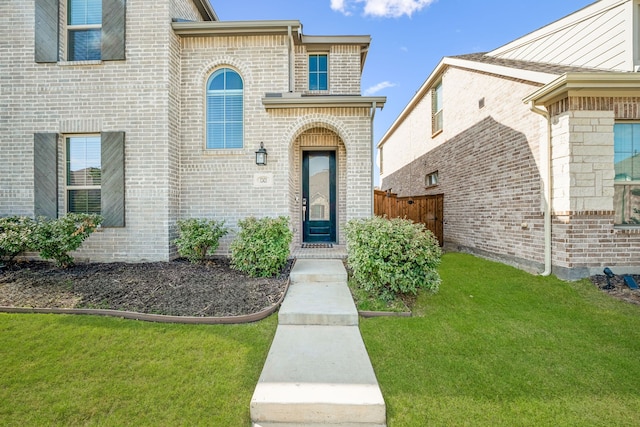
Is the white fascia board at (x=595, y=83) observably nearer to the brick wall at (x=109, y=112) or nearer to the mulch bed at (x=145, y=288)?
the mulch bed at (x=145, y=288)

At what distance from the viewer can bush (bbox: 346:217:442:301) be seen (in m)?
4.00

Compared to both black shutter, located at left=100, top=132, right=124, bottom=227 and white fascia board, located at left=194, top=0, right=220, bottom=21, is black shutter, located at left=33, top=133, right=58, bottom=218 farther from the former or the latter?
white fascia board, located at left=194, top=0, right=220, bottom=21

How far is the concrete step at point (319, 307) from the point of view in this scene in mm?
3578

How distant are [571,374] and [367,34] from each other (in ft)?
25.5

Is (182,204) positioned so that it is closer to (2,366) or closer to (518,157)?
(2,366)

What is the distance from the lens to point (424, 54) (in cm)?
1311

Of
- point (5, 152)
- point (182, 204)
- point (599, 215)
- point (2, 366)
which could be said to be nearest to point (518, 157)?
point (599, 215)

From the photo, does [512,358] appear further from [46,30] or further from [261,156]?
[46,30]

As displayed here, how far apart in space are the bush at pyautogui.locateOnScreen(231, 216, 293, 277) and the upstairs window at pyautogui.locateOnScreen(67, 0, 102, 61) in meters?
5.21

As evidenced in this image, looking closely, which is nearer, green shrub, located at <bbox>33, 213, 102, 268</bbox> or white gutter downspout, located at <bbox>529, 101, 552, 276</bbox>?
green shrub, located at <bbox>33, 213, 102, 268</bbox>

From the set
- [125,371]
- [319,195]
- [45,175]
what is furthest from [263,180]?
[45,175]

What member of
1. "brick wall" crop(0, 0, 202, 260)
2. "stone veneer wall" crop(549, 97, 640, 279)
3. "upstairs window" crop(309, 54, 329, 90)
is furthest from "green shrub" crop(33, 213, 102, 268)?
"stone veneer wall" crop(549, 97, 640, 279)

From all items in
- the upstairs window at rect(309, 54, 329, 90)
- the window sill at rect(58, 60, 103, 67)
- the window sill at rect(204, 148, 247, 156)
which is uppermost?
the upstairs window at rect(309, 54, 329, 90)

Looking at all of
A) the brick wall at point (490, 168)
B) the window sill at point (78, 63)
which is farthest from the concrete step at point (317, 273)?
the window sill at point (78, 63)
